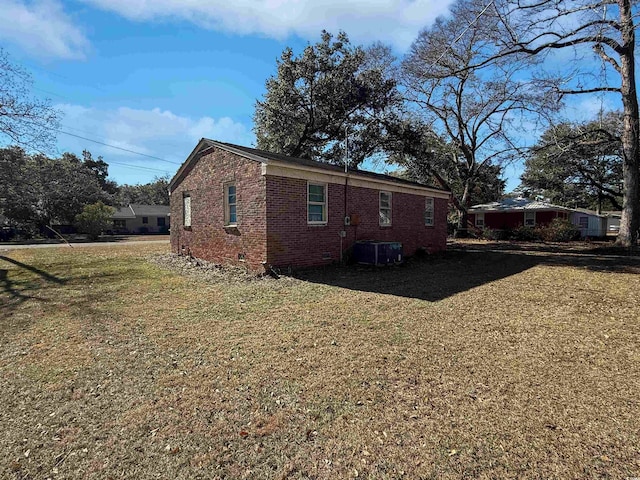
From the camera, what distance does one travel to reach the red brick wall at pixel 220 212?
9281 mm

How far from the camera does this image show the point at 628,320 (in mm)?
5266

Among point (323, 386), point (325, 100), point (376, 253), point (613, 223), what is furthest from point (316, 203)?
point (613, 223)

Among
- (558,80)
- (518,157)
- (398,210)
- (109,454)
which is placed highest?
(558,80)

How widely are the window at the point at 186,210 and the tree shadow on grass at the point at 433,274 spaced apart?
6290 mm

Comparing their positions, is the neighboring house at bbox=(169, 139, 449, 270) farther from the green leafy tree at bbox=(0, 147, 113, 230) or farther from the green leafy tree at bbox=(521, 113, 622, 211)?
the green leafy tree at bbox=(0, 147, 113, 230)

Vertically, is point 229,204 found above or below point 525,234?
above

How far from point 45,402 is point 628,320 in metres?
7.57

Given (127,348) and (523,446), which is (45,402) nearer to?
(127,348)

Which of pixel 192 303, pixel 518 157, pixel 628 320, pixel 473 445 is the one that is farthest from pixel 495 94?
pixel 473 445

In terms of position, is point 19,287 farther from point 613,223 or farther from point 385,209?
point 613,223

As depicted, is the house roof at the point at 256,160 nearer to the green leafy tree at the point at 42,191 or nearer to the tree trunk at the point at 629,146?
the tree trunk at the point at 629,146

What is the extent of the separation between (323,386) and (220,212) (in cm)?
863

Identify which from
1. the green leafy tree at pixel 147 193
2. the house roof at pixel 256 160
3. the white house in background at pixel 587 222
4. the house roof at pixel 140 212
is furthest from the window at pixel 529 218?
the green leafy tree at pixel 147 193

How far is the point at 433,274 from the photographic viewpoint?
383 inches
